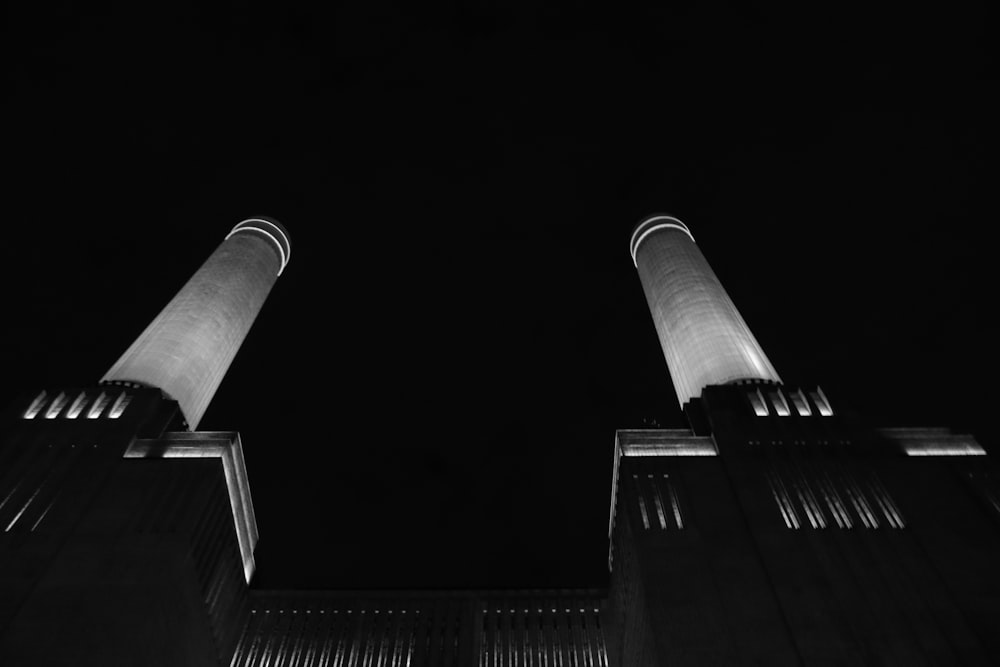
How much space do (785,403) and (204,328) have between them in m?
27.1

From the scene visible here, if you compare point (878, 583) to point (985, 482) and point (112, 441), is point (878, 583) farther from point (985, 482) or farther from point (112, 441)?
point (112, 441)

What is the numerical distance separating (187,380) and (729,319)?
2552cm

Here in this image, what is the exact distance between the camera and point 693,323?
3744cm

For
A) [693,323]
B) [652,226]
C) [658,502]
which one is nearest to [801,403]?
[693,323]

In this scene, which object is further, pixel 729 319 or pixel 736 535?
pixel 729 319

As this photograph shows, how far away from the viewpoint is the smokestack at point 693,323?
1347 inches

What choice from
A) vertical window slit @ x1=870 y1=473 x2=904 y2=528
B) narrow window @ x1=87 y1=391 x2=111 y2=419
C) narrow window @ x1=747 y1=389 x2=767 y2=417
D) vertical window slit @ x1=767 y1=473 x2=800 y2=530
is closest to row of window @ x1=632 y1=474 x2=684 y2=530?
vertical window slit @ x1=767 y1=473 x2=800 y2=530

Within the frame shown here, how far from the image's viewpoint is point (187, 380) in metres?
34.5

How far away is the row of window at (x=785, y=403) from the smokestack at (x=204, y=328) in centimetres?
2430

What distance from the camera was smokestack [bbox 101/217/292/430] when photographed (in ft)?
111

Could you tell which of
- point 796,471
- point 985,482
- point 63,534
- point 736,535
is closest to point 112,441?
point 63,534

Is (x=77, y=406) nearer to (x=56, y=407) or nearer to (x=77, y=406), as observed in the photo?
(x=77, y=406)

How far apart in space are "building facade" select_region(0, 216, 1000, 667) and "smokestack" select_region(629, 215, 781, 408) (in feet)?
0.63

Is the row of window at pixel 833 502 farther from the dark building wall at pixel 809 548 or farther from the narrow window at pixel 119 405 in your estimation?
the narrow window at pixel 119 405
